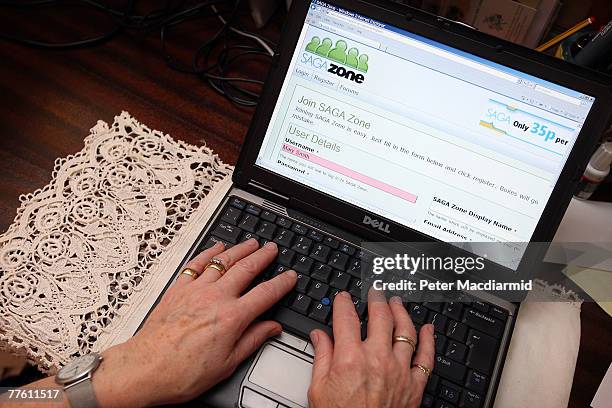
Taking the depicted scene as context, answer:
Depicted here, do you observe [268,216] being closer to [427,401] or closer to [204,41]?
[427,401]

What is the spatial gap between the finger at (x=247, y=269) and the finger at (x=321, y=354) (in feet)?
0.31

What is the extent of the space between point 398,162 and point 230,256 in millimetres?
227

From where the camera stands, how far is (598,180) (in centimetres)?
80

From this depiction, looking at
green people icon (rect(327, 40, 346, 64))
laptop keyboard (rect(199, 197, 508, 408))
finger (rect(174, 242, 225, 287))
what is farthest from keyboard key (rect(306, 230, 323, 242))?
green people icon (rect(327, 40, 346, 64))

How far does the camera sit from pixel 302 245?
71 centimetres

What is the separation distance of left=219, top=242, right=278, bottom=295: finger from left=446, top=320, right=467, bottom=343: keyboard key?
221mm

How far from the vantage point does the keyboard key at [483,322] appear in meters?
0.67

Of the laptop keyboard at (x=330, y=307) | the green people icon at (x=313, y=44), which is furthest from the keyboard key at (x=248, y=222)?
the green people icon at (x=313, y=44)

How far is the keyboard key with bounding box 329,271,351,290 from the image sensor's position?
26.9 inches

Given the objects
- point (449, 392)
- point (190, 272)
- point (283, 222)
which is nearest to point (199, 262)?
point (190, 272)

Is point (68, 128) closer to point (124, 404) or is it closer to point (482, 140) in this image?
point (124, 404)

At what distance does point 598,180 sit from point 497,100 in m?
0.26

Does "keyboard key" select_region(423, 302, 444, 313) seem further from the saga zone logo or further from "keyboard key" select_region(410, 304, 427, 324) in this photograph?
the saga zone logo

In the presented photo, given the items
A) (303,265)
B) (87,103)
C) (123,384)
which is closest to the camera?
(123,384)
